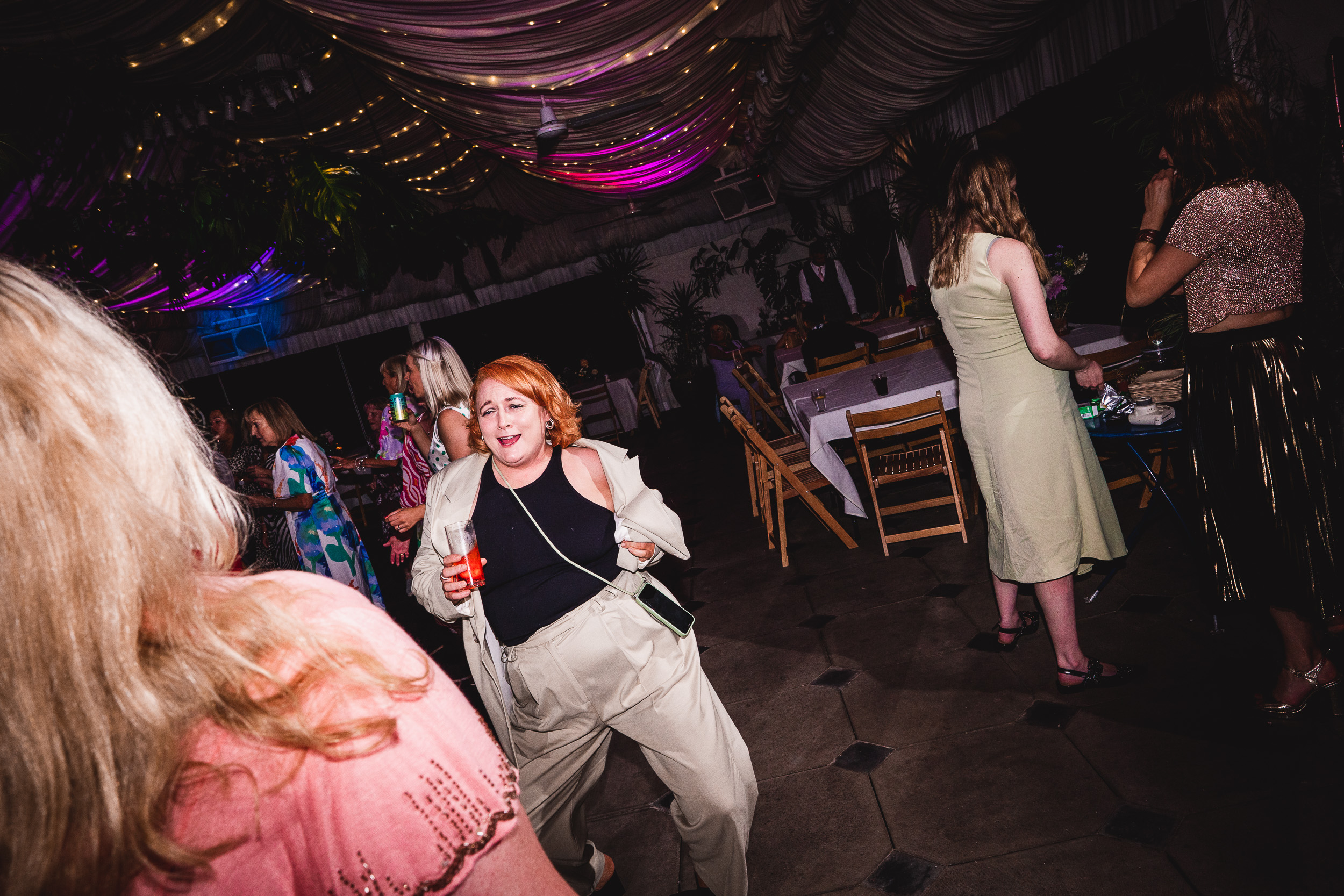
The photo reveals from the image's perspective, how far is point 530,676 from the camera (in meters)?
1.91

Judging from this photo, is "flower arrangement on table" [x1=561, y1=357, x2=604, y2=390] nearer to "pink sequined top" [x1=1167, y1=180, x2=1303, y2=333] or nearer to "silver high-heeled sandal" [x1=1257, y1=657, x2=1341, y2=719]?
"pink sequined top" [x1=1167, y1=180, x2=1303, y2=333]

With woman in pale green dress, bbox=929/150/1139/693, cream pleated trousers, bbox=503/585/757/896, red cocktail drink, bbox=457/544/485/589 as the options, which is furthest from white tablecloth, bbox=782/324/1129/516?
red cocktail drink, bbox=457/544/485/589

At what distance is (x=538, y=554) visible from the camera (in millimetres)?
1958

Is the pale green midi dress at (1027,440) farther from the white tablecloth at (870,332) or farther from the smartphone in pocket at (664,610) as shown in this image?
the white tablecloth at (870,332)

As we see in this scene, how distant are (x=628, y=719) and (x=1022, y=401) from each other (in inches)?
66.5

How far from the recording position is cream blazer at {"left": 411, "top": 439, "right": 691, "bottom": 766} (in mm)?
1949

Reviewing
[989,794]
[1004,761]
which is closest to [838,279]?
[1004,761]

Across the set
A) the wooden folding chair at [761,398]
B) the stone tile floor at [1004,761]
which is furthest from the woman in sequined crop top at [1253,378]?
the wooden folding chair at [761,398]

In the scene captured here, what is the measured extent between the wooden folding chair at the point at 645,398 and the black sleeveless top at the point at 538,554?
381 inches

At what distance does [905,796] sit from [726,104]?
645cm

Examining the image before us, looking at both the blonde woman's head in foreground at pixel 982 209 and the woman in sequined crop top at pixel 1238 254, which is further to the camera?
the blonde woman's head in foreground at pixel 982 209

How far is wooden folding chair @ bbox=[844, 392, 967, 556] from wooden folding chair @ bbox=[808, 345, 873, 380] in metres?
1.68

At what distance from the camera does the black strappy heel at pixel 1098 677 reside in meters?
2.69

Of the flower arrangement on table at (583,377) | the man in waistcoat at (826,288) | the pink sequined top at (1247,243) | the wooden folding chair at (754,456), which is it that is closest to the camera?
the pink sequined top at (1247,243)
